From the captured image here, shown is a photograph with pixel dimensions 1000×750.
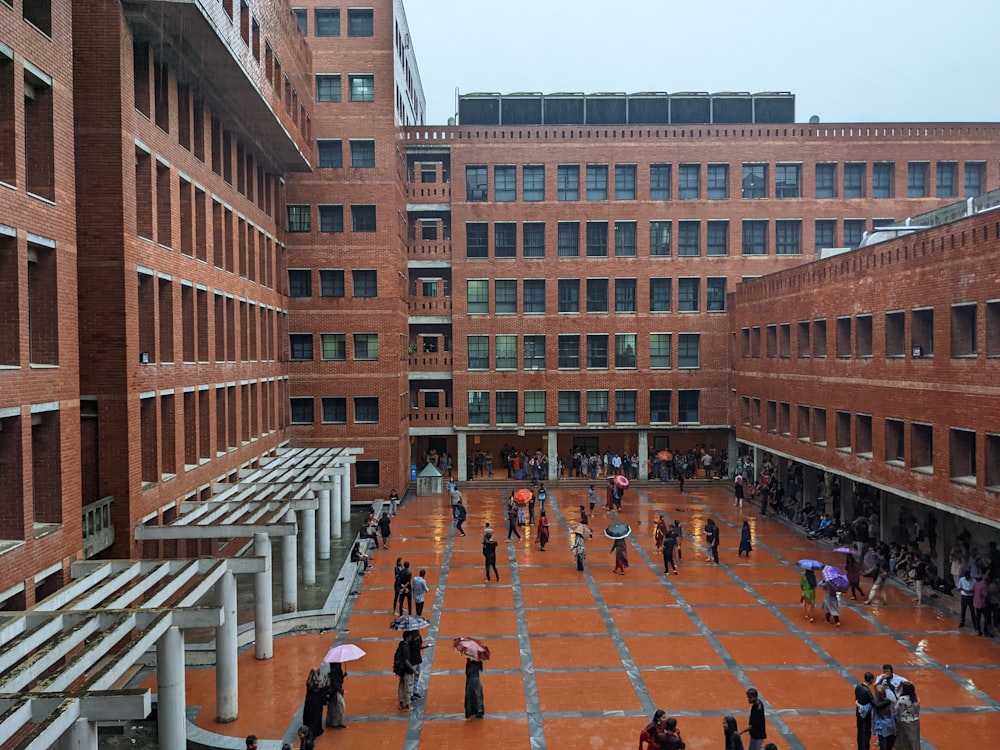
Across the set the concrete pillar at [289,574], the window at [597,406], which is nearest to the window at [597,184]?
the window at [597,406]

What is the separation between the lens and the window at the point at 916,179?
152 feet

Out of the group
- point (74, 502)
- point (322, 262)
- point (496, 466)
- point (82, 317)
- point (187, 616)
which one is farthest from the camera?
point (496, 466)

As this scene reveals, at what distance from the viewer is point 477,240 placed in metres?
46.8

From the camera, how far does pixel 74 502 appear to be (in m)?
16.3

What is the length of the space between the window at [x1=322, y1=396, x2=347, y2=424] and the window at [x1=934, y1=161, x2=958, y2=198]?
110 ft

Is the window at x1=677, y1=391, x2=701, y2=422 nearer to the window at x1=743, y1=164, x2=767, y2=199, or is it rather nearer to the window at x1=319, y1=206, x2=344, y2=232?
the window at x1=743, y1=164, x2=767, y2=199

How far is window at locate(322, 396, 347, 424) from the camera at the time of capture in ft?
137

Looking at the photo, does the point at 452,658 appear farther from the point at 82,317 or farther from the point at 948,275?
the point at 948,275

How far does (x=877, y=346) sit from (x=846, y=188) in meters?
21.4

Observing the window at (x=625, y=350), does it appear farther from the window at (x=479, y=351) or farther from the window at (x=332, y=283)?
the window at (x=332, y=283)

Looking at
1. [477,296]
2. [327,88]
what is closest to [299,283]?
[327,88]

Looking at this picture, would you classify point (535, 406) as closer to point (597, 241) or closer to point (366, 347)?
point (597, 241)

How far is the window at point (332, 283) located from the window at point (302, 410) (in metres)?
5.27

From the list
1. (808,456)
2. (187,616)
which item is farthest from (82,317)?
(808,456)
